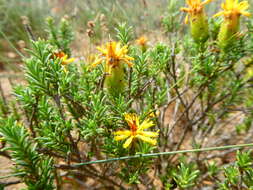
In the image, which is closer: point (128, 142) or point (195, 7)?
point (128, 142)

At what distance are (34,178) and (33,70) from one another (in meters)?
0.45

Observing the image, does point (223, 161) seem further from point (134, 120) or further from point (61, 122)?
point (61, 122)

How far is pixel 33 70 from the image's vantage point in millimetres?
960

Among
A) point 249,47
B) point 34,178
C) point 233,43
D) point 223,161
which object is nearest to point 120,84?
point 34,178

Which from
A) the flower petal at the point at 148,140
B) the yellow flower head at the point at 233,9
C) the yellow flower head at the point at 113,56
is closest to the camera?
the flower petal at the point at 148,140

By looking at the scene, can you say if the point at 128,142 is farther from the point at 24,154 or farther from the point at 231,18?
the point at 231,18

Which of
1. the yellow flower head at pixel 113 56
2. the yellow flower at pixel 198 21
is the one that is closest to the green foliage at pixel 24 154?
the yellow flower head at pixel 113 56

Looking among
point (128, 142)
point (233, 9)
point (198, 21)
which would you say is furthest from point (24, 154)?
point (233, 9)

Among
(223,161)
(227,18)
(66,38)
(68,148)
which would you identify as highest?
(66,38)

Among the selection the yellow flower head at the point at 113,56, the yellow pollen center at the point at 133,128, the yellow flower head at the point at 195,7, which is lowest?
the yellow pollen center at the point at 133,128

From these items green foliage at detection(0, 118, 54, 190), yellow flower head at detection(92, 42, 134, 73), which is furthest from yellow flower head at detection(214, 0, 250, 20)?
green foliage at detection(0, 118, 54, 190)

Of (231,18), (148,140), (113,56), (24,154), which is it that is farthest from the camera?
(231,18)

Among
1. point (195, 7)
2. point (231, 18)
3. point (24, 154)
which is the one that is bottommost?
point (24, 154)

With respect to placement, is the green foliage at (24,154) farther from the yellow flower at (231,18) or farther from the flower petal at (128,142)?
the yellow flower at (231,18)
